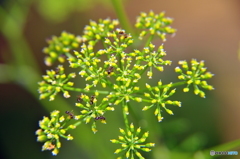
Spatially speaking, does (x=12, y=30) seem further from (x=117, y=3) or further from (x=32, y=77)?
(x=117, y=3)

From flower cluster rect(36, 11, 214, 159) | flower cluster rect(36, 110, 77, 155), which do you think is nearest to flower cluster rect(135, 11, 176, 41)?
flower cluster rect(36, 11, 214, 159)

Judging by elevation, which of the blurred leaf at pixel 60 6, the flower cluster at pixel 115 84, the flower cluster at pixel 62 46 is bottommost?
the flower cluster at pixel 115 84

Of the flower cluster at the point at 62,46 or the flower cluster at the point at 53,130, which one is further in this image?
the flower cluster at the point at 62,46

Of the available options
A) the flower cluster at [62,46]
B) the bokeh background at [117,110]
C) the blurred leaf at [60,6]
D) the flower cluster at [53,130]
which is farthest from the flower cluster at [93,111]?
the blurred leaf at [60,6]

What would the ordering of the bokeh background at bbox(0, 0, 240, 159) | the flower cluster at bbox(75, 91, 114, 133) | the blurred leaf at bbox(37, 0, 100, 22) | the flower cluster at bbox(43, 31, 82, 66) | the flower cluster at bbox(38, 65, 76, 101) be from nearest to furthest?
the flower cluster at bbox(75, 91, 114, 133)
the flower cluster at bbox(38, 65, 76, 101)
the flower cluster at bbox(43, 31, 82, 66)
the bokeh background at bbox(0, 0, 240, 159)
the blurred leaf at bbox(37, 0, 100, 22)

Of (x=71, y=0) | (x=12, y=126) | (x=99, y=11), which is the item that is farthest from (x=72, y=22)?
(x=12, y=126)

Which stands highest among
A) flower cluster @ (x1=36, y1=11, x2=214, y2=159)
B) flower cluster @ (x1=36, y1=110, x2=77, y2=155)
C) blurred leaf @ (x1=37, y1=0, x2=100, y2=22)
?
blurred leaf @ (x1=37, y1=0, x2=100, y2=22)

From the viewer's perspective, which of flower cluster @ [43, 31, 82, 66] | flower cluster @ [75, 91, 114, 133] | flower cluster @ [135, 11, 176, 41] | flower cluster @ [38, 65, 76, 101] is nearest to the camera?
flower cluster @ [75, 91, 114, 133]

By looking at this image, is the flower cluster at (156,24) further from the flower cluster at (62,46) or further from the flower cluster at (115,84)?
the flower cluster at (62,46)

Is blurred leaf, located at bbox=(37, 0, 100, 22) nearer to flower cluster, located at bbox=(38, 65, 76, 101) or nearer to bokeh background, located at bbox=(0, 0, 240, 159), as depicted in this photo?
bokeh background, located at bbox=(0, 0, 240, 159)
